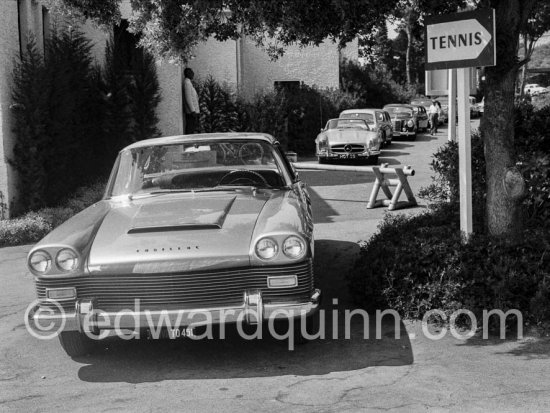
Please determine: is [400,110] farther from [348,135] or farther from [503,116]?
[503,116]

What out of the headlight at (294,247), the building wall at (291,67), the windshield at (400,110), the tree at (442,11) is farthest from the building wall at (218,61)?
the headlight at (294,247)

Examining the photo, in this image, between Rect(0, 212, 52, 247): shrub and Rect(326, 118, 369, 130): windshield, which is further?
Rect(326, 118, 369, 130): windshield

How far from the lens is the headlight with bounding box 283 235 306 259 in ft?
16.8

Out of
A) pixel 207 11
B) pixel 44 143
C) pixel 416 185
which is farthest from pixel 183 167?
pixel 416 185

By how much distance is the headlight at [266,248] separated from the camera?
5.09 meters

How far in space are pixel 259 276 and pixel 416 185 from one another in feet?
36.5

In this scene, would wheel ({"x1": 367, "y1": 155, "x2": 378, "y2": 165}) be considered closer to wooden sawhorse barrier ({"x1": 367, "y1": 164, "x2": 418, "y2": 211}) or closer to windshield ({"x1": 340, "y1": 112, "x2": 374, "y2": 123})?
windshield ({"x1": 340, "y1": 112, "x2": 374, "y2": 123})

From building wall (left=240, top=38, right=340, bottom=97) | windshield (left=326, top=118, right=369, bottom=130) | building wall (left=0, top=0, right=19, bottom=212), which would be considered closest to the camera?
building wall (left=0, top=0, right=19, bottom=212)

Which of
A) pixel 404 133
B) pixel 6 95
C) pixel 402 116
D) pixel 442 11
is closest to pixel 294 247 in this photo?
pixel 442 11

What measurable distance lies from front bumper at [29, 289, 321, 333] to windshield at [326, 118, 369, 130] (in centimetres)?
1718

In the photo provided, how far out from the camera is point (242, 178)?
21.9 feet

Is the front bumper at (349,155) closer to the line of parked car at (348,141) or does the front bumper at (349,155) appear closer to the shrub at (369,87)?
the line of parked car at (348,141)

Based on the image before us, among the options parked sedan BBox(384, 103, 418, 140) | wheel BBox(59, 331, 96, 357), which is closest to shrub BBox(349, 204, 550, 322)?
wheel BBox(59, 331, 96, 357)

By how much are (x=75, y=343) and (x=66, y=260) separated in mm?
689
